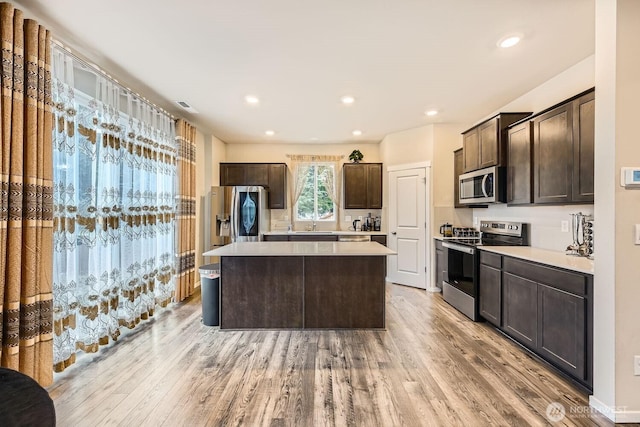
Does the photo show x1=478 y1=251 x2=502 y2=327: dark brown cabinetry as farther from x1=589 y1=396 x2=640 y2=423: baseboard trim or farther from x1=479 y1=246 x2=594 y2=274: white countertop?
x1=589 y1=396 x2=640 y2=423: baseboard trim

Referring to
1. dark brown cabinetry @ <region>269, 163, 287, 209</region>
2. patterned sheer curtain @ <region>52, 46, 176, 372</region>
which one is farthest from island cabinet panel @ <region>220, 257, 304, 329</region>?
dark brown cabinetry @ <region>269, 163, 287, 209</region>

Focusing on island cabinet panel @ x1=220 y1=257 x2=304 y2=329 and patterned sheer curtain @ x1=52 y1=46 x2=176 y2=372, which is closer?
patterned sheer curtain @ x1=52 y1=46 x2=176 y2=372

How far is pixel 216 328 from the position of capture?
11.1ft

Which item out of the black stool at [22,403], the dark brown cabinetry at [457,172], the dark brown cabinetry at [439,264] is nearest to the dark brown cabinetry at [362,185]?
the dark brown cabinetry at [457,172]

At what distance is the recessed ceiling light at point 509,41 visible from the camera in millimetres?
2484

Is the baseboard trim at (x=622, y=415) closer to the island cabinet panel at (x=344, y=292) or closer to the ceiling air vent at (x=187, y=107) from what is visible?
the island cabinet panel at (x=344, y=292)

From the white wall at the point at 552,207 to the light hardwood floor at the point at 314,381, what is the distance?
1153mm

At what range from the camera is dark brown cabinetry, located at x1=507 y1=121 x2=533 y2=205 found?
10.4 feet

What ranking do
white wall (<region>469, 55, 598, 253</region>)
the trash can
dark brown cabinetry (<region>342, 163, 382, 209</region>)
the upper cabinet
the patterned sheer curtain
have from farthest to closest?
dark brown cabinetry (<region>342, 163, 382, 209</region>) < the upper cabinet < the trash can < white wall (<region>469, 55, 598, 253</region>) < the patterned sheer curtain

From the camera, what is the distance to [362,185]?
19.9 feet

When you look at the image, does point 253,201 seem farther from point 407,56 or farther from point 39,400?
point 39,400

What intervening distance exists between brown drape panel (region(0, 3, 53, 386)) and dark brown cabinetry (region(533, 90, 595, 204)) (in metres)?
4.04

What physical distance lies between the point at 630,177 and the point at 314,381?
2473 millimetres

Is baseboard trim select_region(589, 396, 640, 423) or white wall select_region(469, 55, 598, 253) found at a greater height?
white wall select_region(469, 55, 598, 253)
